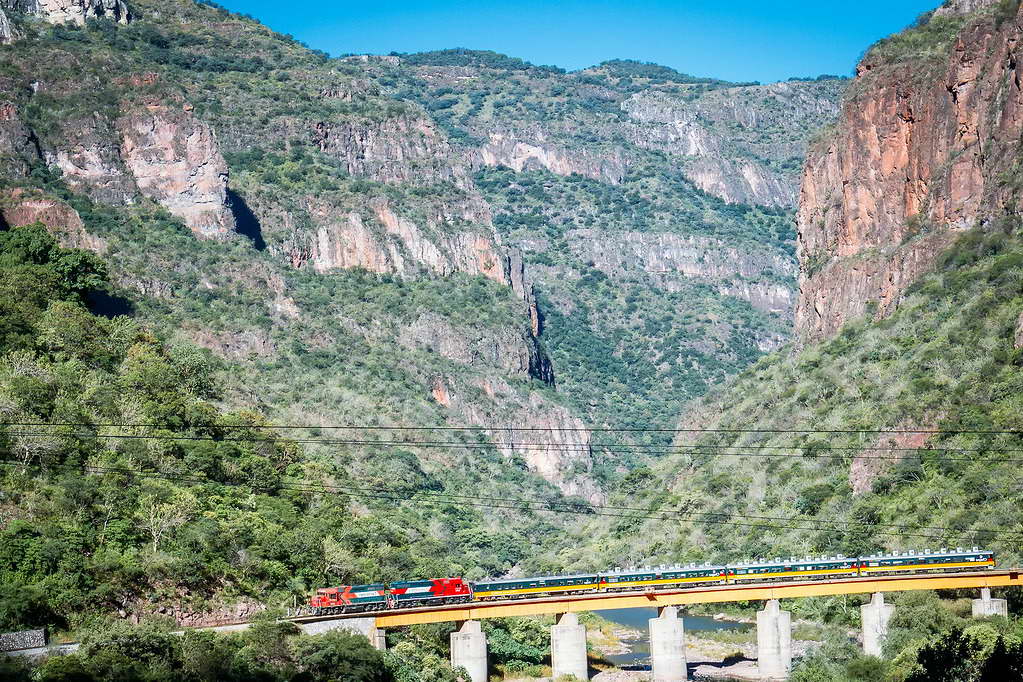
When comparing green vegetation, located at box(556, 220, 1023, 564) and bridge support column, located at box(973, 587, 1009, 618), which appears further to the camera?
green vegetation, located at box(556, 220, 1023, 564)

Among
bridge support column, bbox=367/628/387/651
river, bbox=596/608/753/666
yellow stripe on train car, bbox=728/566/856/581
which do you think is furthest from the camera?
river, bbox=596/608/753/666

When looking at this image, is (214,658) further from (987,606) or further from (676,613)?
(987,606)

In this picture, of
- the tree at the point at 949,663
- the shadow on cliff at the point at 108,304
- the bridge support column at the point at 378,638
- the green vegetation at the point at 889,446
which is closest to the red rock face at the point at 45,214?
the shadow on cliff at the point at 108,304

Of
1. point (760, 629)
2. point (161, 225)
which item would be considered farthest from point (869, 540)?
point (161, 225)

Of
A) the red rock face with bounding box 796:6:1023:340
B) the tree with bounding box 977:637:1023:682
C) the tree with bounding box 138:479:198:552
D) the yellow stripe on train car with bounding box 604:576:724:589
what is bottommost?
the tree with bounding box 977:637:1023:682

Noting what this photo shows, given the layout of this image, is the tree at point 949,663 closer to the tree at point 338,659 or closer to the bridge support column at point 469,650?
the tree at point 338,659

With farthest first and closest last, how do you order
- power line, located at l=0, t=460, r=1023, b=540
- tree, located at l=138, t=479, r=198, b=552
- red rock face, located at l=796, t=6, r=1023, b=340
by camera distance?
1. red rock face, located at l=796, t=6, r=1023, b=340
2. power line, located at l=0, t=460, r=1023, b=540
3. tree, located at l=138, t=479, r=198, b=552

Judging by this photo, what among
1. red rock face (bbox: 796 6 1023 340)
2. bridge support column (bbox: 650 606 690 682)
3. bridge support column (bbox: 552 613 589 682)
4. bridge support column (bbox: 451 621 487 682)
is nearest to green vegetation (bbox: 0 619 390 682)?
bridge support column (bbox: 451 621 487 682)

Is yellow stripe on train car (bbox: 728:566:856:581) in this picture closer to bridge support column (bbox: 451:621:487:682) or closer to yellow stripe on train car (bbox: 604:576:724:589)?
yellow stripe on train car (bbox: 604:576:724:589)

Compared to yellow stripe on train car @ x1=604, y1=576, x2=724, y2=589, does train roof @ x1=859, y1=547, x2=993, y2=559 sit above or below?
above
